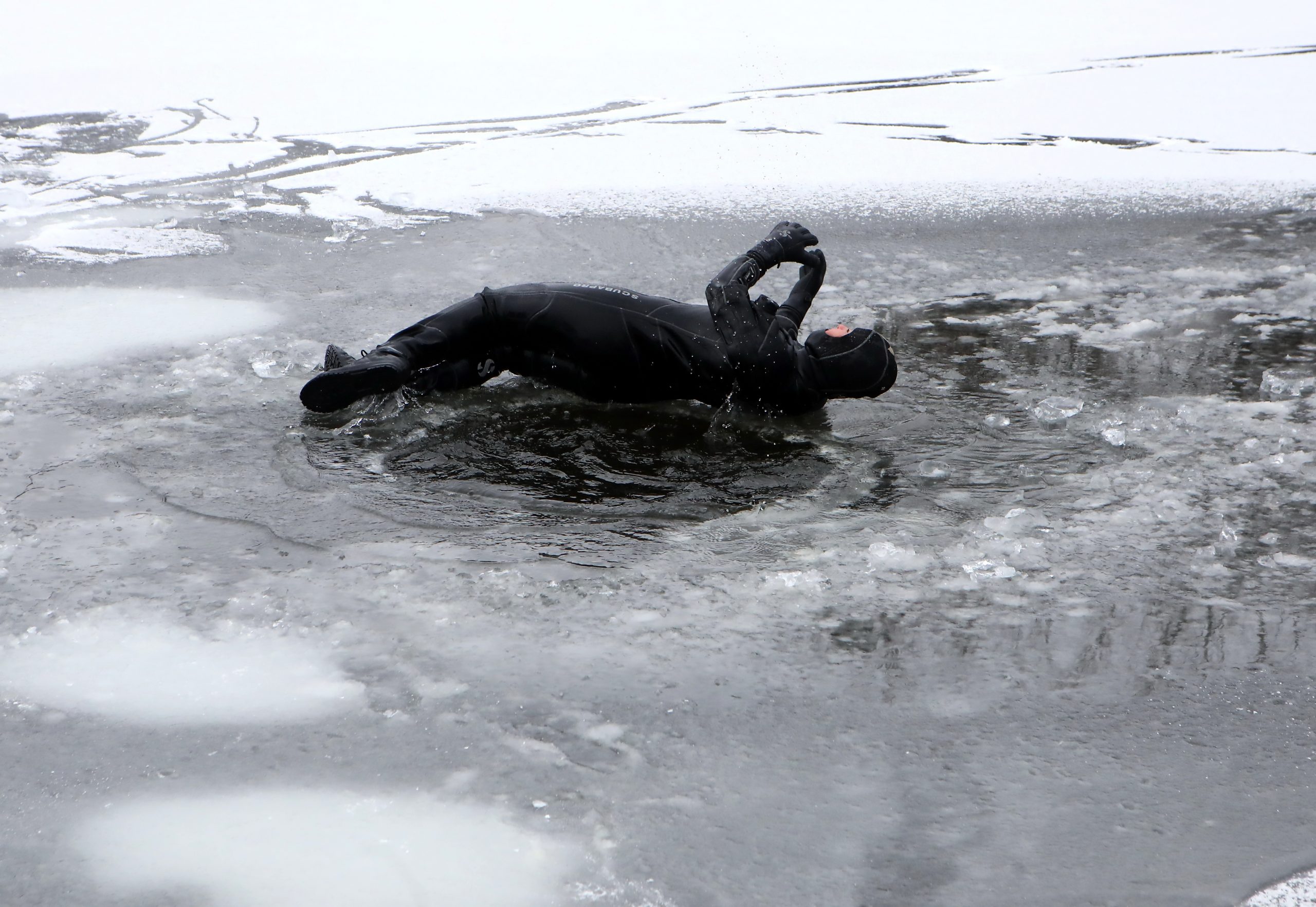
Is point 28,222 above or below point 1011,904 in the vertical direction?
above

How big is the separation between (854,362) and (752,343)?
37cm

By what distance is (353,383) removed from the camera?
4.34 metres

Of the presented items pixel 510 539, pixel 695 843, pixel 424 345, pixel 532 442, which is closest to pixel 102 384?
pixel 424 345

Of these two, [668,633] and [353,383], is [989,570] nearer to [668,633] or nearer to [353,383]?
[668,633]

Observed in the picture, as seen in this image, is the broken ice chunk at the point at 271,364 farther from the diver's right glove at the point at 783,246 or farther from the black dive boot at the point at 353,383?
the diver's right glove at the point at 783,246

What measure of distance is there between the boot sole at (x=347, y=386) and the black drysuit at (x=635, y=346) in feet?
0.70

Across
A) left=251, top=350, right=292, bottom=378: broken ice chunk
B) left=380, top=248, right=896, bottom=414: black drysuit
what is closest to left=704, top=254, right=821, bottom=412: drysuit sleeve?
left=380, top=248, right=896, bottom=414: black drysuit

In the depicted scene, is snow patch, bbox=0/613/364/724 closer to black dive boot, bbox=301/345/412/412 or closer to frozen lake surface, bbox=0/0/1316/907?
frozen lake surface, bbox=0/0/1316/907

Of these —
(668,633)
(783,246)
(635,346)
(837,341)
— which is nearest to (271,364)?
(635,346)

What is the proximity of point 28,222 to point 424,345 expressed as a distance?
167 inches

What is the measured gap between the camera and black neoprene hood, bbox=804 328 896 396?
4367mm

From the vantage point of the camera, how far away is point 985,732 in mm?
2723

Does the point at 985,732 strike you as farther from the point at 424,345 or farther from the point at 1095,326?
the point at 1095,326

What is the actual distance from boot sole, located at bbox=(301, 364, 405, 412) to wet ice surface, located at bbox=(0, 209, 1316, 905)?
0.12 metres
